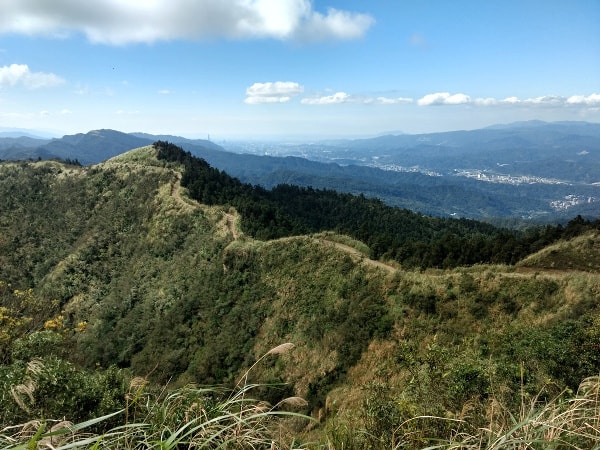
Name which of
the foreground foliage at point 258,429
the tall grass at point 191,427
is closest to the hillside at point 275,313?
the foreground foliage at point 258,429

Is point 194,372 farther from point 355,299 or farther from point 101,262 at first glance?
point 101,262

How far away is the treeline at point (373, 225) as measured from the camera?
31359 millimetres

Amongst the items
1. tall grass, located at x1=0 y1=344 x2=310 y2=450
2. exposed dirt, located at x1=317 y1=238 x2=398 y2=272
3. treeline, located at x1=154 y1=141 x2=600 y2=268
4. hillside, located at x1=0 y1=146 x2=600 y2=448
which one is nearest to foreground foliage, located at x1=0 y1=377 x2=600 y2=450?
tall grass, located at x1=0 y1=344 x2=310 y2=450

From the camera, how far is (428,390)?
8805 millimetres

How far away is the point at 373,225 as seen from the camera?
284 feet

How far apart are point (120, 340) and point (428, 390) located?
129ft

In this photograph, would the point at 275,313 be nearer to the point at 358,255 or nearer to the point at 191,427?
the point at 358,255

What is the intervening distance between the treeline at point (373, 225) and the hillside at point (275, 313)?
45cm

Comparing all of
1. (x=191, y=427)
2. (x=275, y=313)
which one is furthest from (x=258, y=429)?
(x=275, y=313)

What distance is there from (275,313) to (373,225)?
57.3m

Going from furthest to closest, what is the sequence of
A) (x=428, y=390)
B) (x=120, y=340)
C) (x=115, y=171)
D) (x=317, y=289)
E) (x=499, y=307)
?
(x=115, y=171)
(x=120, y=340)
(x=317, y=289)
(x=499, y=307)
(x=428, y=390)

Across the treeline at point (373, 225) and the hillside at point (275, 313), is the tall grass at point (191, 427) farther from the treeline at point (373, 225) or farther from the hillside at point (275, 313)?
the treeline at point (373, 225)

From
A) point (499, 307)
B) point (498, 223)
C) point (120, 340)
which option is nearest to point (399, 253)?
point (499, 307)

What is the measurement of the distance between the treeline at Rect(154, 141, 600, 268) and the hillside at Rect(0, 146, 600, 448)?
0.45 meters
